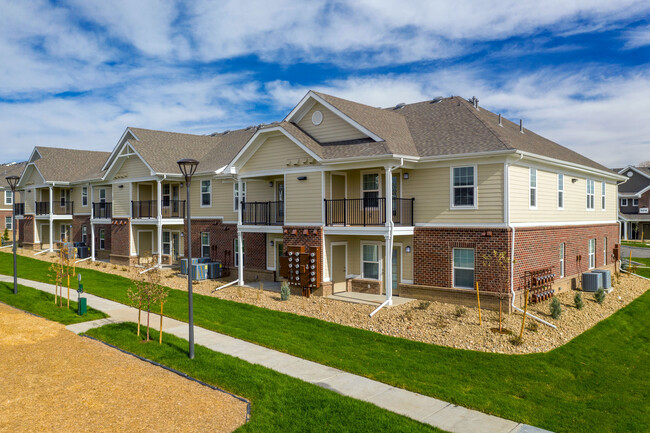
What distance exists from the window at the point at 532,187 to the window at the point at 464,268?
3.19 meters

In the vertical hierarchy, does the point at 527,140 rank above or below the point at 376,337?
above

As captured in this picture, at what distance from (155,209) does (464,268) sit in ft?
64.9

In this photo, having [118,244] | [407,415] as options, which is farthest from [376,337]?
[118,244]

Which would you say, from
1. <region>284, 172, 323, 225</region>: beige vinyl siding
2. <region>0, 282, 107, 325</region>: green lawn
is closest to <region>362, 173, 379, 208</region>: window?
<region>284, 172, 323, 225</region>: beige vinyl siding

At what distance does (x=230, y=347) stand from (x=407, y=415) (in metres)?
5.63

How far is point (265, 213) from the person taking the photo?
2272cm

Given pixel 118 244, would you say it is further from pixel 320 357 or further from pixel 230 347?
pixel 320 357

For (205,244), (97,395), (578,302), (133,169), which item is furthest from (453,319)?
(133,169)

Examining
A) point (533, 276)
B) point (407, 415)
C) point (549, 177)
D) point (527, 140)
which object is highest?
point (527, 140)

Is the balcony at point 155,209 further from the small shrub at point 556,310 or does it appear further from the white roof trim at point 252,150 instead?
the small shrub at point 556,310

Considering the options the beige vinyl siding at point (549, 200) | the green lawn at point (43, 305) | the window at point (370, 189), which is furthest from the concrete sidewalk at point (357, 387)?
the beige vinyl siding at point (549, 200)

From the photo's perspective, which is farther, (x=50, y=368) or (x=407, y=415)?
(x=50, y=368)

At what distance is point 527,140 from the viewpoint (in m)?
19.7

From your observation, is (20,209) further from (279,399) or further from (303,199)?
(279,399)
